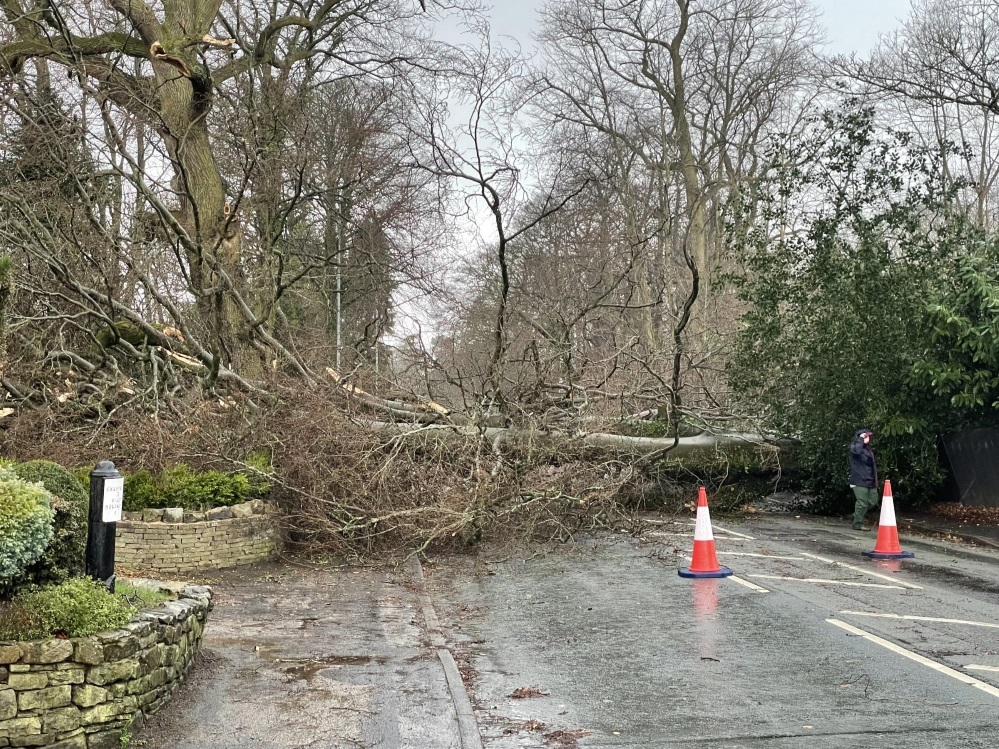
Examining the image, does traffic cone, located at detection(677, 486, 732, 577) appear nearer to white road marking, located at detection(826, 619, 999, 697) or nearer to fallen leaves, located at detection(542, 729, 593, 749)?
white road marking, located at detection(826, 619, 999, 697)

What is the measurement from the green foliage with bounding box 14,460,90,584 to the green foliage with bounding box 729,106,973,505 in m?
13.8

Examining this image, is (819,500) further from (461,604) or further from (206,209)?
(206,209)

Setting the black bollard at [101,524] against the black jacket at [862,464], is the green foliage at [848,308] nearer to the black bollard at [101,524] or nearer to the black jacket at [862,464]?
the black jacket at [862,464]

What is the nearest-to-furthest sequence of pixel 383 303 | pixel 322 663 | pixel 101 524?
pixel 101 524 < pixel 322 663 < pixel 383 303

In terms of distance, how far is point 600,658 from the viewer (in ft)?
24.4

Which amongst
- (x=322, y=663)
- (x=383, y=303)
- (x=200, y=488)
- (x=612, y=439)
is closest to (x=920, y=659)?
(x=322, y=663)

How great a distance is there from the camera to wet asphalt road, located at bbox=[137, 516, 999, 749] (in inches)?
219

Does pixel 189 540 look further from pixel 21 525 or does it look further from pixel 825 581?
pixel 825 581

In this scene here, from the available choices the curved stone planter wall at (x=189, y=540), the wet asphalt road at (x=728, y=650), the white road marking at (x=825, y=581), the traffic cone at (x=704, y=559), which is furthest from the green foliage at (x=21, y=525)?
the white road marking at (x=825, y=581)

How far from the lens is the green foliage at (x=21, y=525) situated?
520 cm

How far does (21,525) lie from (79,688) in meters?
0.88

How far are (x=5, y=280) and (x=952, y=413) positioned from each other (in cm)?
1514

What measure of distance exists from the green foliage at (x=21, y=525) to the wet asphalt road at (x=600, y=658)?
1115mm

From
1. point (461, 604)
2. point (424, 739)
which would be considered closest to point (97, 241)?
point (461, 604)
